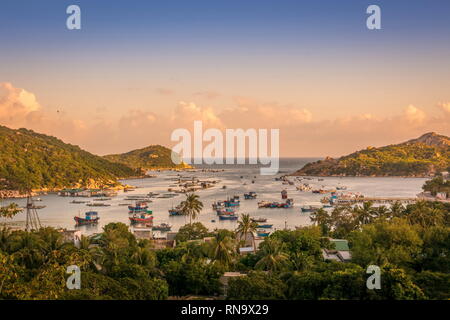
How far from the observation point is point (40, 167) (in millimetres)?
78562

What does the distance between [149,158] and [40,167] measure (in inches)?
2955

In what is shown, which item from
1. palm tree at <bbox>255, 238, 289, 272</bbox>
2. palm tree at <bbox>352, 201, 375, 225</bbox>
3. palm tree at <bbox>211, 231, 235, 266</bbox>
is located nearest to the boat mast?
palm tree at <bbox>211, 231, 235, 266</bbox>

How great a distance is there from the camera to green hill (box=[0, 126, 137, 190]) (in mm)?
69375

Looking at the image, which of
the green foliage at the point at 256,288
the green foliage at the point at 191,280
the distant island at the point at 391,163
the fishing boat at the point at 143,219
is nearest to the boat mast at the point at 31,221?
the fishing boat at the point at 143,219

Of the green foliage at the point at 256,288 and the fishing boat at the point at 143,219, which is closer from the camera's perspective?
the green foliage at the point at 256,288

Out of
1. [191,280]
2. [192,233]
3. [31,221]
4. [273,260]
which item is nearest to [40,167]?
[31,221]

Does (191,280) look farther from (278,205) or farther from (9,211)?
(278,205)

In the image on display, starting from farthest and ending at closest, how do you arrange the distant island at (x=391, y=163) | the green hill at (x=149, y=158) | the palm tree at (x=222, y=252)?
the green hill at (x=149, y=158), the distant island at (x=391, y=163), the palm tree at (x=222, y=252)

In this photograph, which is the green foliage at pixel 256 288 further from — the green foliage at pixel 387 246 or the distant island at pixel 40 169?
the distant island at pixel 40 169

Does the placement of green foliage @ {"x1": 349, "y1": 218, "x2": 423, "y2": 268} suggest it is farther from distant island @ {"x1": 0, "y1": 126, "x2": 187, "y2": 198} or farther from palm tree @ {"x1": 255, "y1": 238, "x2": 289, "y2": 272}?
distant island @ {"x1": 0, "y1": 126, "x2": 187, "y2": 198}

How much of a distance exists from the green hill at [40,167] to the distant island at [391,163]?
2191 inches

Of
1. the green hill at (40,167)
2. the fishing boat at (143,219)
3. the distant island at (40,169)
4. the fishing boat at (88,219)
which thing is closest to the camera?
the fishing boat at (88,219)

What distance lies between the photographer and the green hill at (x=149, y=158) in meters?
146
